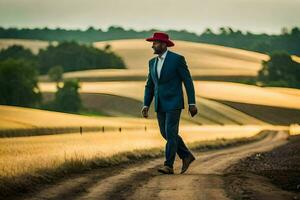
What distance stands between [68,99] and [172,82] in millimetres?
90129

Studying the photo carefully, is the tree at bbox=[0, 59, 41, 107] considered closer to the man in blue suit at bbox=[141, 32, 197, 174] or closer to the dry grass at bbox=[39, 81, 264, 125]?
the dry grass at bbox=[39, 81, 264, 125]

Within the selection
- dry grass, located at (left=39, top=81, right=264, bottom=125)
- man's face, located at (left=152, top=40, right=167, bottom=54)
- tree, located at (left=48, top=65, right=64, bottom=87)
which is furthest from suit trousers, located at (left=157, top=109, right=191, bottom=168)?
tree, located at (left=48, top=65, right=64, bottom=87)

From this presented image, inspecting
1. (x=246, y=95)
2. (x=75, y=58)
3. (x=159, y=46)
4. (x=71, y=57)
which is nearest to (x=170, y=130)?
(x=159, y=46)

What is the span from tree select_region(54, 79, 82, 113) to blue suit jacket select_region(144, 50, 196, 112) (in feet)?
289

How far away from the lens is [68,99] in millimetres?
104938

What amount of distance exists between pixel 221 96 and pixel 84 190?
10432 cm

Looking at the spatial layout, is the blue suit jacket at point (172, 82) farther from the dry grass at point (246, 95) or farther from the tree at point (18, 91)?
the tree at point (18, 91)

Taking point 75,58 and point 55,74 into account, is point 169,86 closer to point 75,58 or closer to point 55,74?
point 55,74

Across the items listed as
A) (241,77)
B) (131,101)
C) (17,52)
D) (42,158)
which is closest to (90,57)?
(17,52)

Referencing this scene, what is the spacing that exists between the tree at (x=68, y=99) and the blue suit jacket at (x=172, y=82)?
88.2 m

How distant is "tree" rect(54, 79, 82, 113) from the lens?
10431 cm

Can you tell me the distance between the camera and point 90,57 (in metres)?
180

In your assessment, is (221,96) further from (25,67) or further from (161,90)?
(161,90)

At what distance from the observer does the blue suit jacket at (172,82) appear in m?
15.4
